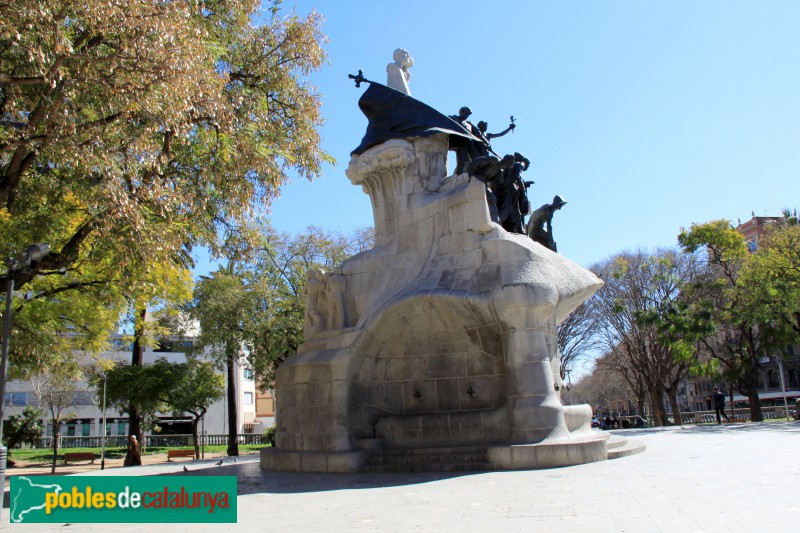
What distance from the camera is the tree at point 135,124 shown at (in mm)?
9906

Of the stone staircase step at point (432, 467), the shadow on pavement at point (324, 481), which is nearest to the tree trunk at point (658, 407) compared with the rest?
the stone staircase step at point (432, 467)

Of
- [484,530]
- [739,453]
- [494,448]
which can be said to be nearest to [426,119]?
[494,448]

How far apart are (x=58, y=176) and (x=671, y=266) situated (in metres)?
29.8

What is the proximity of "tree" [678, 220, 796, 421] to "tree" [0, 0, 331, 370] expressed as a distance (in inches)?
854

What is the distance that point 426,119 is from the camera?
48.6 ft

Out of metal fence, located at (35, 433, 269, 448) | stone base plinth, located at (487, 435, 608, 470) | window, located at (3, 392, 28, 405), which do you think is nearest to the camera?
stone base plinth, located at (487, 435, 608, 470)

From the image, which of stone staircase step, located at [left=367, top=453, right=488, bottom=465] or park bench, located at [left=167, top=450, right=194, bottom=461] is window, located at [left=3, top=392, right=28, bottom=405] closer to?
park bench, located at [left=167, top=450, right=194, bottom=461]

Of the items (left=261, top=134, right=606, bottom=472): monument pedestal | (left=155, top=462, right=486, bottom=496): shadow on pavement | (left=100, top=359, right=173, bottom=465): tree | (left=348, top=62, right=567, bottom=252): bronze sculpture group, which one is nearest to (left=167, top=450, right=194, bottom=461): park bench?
(left=100, top=359, right=173, bottom=465): tree

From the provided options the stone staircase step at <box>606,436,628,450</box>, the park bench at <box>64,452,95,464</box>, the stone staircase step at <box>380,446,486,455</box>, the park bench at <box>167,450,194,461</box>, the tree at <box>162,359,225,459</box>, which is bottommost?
the park bench at <box>167,450,194,461</box>

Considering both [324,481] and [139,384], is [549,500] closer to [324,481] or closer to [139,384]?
[324,481]

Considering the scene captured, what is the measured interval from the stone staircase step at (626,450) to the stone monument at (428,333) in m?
0.33

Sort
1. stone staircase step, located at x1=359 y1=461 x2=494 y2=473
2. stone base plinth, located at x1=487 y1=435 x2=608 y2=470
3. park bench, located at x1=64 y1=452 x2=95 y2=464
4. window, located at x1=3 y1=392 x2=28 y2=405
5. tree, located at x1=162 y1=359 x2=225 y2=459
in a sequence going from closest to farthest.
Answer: stone base plinth, located at x1=487 y1=435 x2=608 y2=470, stone staircase step, located at x1=359 y1=461 x2=494 y2=473, park bench, located at x1=64 y1=452 x2=95 y2=464, tree, located at x1=162 y1=359 x2=225 y2=459, window, located at x1=3 y1=392 x2=28 y2=405

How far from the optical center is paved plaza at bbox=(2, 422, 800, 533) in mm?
5902

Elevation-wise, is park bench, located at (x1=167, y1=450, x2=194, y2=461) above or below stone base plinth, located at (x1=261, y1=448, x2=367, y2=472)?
below
